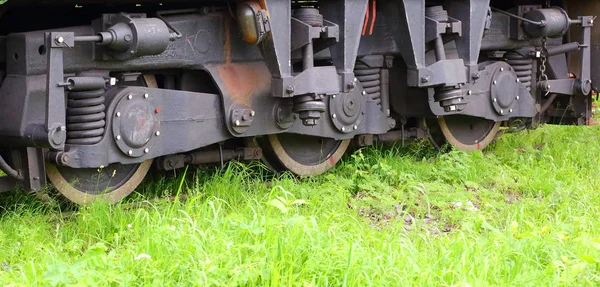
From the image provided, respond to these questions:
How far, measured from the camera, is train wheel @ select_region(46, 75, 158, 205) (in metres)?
5.77

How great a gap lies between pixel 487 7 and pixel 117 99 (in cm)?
330

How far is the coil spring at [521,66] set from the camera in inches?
342

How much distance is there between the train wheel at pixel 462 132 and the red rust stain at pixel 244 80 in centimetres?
209

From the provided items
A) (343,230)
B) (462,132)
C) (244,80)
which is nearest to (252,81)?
(244,80)

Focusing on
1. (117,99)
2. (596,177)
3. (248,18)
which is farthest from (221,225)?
(596,177)

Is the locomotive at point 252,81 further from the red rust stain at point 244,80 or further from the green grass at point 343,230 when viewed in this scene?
the green grass at point 343,230

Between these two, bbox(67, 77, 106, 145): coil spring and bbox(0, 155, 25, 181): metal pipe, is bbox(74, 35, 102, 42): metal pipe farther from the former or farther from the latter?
bbox(0, 155, 25, 181): metal pipe

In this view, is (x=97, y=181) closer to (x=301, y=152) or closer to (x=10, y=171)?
(x=10, y=171)

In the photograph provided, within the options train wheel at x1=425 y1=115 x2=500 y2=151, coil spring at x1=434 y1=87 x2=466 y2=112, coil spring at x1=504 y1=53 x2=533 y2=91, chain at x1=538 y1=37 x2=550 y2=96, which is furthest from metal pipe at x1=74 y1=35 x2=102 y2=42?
chain at x1=538 y1=37 x2=550 y2=96

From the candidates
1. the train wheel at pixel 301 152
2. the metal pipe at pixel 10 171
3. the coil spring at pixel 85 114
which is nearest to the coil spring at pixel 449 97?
the train wheel at pixel 301 152

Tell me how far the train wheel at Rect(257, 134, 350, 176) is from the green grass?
103 mm

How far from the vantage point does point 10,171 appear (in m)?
5.38

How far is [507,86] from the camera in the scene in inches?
330

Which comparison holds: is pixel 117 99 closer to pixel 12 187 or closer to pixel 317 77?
pixel 12 187
